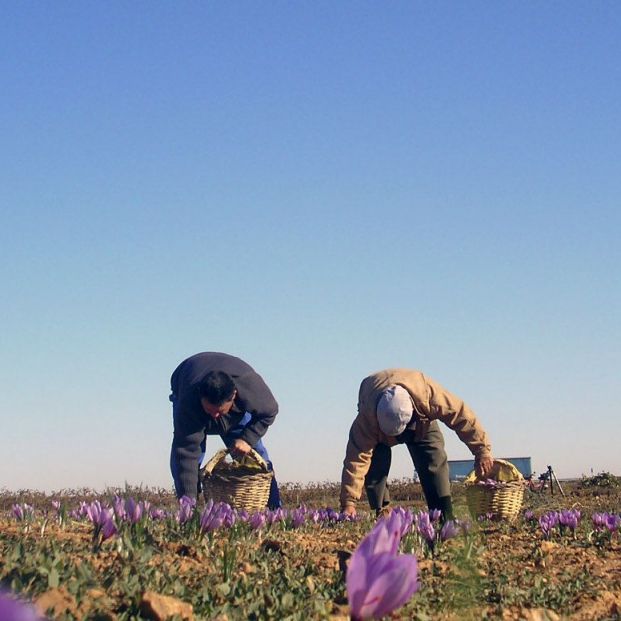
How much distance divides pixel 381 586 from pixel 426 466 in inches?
288

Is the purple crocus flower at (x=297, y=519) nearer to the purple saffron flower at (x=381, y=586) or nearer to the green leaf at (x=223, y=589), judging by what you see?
the green leaf at (x=223, y=589)

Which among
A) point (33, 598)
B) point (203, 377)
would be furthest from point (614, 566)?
point (203, 377)

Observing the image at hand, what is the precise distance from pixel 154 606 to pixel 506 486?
6.31 m

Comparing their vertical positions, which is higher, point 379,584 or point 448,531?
point 379,584

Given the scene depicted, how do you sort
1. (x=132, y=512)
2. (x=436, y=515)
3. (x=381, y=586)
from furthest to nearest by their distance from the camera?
(x=436, y=515) < (x=132, y=512) < (x=381, y=586)

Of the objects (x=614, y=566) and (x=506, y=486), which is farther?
(x=506, y=486)

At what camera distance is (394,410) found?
8.34 m

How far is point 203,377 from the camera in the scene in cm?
890

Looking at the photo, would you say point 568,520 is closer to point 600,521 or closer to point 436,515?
point 600,521

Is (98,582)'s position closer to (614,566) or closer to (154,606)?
(154,606)

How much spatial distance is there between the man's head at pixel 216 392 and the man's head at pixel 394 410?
1.34 metres

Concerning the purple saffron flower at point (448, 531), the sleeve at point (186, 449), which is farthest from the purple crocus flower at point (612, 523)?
the sleeve at point (186, 449)

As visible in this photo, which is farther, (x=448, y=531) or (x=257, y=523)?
(x=448, y=531)

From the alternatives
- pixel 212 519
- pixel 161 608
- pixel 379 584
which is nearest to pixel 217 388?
pixel 212 519
